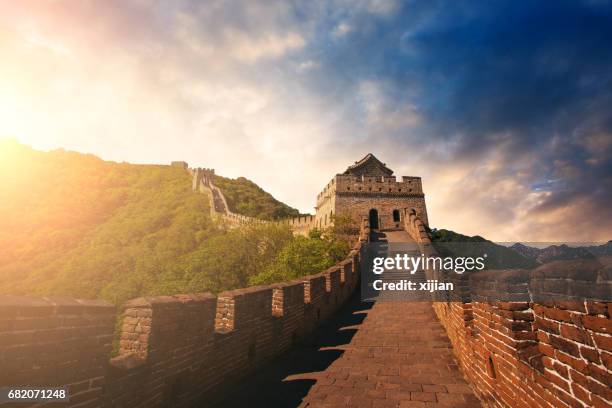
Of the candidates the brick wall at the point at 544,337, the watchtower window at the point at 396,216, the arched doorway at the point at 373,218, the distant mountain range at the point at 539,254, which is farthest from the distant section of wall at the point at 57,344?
the watchtower window at the point at 396,216

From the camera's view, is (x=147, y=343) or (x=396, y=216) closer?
(x=147, y=343)

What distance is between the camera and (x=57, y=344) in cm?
221

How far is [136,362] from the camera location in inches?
127

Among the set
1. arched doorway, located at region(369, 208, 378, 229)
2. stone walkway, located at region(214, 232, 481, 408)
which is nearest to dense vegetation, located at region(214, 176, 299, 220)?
arched doorway, located at region(369, 208, 378, 229)

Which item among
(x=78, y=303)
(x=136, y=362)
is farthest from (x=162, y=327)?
(x=78, y=303)

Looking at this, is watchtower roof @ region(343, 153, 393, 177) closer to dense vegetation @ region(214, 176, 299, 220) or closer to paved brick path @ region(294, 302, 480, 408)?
dense vegetation @ region(214, 176, 299, 220)

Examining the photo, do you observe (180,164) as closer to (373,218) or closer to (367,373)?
(373,218)

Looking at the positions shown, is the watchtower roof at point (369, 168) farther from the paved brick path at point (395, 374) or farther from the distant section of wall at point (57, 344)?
the distant section of wall at point (57, 344)

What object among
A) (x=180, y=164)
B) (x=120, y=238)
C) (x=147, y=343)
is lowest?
(x=147, y=343)

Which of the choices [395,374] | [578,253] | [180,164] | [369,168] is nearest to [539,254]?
[578,253]

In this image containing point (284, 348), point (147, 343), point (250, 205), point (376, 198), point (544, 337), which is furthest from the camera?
point (250, 205)

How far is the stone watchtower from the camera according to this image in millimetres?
30609

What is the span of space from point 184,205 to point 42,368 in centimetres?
5995

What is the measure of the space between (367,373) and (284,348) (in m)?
2.10
